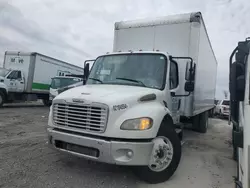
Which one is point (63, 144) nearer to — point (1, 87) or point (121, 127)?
point (121, 127)

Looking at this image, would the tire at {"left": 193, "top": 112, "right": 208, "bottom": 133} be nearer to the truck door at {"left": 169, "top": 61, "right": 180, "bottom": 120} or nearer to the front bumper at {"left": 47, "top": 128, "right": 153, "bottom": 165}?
the truck door at {"left": 169, "top": 61, "right": 180, "bottom": 120}

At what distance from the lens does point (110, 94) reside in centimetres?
397

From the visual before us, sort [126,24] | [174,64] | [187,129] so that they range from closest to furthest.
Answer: [174,64] < [126,24] < [187,129]

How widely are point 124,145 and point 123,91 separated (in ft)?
3.46

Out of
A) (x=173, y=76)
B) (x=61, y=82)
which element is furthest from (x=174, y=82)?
(x=61, y=82)

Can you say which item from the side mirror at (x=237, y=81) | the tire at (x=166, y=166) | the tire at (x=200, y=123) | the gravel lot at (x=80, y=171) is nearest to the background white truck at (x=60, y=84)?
the tire at (x=200, y=123)

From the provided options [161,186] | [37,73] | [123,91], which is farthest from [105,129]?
[37,73]

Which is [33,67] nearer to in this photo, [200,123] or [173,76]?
[200,123]

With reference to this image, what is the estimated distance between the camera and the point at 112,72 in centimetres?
508

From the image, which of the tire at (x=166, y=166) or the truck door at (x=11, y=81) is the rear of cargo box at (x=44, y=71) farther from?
the tire at (x=166, y=166)

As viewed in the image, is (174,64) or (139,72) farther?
(174,64)

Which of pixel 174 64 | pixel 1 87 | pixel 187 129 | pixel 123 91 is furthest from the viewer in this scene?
pixel 1 87

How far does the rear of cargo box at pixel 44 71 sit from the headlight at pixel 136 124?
1483 centimetres

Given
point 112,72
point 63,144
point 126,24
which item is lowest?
point 63,144
